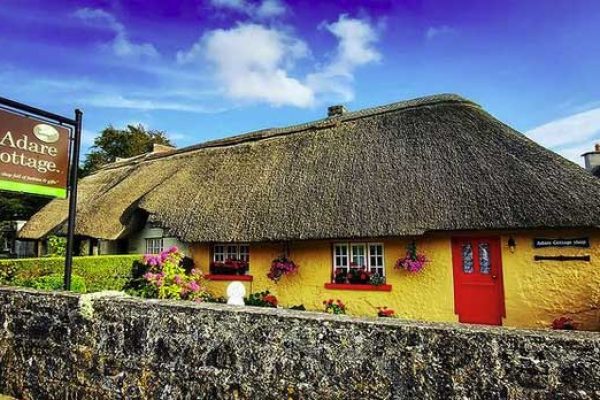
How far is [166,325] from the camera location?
316 cm

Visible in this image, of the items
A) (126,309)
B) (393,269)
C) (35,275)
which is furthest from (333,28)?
(35,275)

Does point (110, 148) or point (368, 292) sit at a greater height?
point (110, 148)

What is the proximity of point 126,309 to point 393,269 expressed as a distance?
6.06 m

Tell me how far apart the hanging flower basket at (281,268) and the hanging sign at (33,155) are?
5.16 m

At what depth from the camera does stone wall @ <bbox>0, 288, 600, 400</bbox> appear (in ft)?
6.97

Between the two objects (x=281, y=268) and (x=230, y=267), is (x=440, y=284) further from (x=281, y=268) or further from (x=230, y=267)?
(x=230, y=267)

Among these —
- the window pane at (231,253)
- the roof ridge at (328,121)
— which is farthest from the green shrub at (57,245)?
the window pane at (231,253)

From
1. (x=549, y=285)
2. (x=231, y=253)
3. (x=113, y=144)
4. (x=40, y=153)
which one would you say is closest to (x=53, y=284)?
(x=40, y=153)

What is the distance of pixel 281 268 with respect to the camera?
29.6 feet

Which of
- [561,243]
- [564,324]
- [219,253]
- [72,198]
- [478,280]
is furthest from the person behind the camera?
[219,253]

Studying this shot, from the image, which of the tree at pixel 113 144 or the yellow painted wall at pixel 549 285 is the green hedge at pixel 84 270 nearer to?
the yellow painted wall at pixel 549 285

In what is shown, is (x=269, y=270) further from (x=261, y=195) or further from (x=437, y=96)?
(x=437, y=96)

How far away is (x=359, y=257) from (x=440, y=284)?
→ 1.85 meters

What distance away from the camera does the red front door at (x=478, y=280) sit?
295 inches
